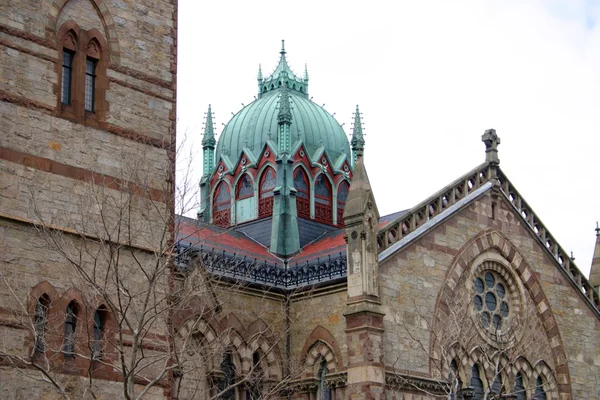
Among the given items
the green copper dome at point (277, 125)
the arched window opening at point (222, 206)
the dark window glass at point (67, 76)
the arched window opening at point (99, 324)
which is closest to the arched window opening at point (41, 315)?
the arched window opening at point (99, 324)

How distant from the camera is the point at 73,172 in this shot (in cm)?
2369

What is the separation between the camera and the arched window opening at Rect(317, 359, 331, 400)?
3178 cm

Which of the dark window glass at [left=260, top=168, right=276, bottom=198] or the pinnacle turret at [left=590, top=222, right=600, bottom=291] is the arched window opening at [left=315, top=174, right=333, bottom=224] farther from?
the pinnacle turret at [left=590, top=222, right=600, bottom=291]

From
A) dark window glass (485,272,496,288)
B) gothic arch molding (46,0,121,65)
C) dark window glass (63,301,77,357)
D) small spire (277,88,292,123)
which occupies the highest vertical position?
small spire (277,88,292,123)

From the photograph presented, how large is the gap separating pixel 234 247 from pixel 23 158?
→ 13863 millimetres

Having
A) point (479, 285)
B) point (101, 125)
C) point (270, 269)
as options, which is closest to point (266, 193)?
point (270, 269)

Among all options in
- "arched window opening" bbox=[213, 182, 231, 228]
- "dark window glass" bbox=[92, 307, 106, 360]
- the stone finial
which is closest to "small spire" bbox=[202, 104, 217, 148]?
"arched window opening" bbox=[213, 182, 231, 228]

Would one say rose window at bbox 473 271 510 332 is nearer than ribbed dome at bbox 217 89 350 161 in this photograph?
Yes

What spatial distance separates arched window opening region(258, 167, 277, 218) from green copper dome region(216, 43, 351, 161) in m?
1.01

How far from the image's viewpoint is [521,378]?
34.5 meters

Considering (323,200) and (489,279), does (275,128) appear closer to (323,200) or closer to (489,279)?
(323,200)

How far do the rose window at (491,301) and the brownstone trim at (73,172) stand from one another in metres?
12.8

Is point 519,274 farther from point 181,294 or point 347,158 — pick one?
point 181,294

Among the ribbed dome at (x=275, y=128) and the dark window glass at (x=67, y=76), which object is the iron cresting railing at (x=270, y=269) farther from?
the ribbed dome at (x=275, y=128)
